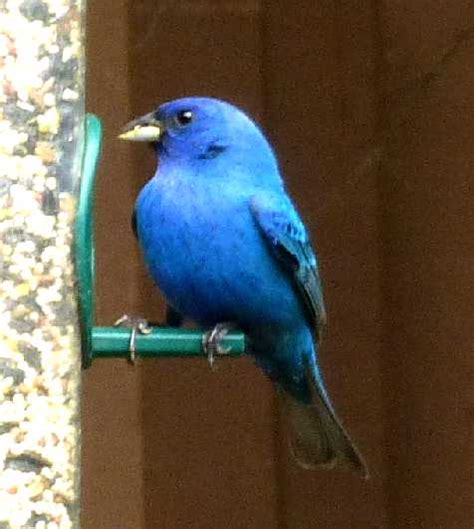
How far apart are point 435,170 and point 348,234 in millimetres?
144

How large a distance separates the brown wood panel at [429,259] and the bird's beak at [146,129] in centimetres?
39

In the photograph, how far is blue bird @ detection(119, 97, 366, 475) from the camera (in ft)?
5.35

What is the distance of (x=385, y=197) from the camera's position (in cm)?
204

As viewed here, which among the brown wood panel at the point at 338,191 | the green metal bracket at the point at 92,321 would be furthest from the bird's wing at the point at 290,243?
the brown wood panel at the point at 338,191

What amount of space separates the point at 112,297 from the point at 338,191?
12.0 inches

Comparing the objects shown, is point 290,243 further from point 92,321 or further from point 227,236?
point 92,321

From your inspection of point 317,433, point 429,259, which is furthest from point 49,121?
point 429,259

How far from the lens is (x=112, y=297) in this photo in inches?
77.2

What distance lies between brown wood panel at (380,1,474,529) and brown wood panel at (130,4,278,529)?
160 millimetres

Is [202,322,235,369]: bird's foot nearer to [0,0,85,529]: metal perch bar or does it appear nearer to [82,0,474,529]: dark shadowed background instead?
[0,0,85,529]: metal perch bar

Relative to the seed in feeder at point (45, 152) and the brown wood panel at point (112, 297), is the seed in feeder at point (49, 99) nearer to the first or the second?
the seed in feeder at point (45, 152)

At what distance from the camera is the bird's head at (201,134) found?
5.57 feet

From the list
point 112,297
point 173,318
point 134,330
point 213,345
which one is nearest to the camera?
point 134,330

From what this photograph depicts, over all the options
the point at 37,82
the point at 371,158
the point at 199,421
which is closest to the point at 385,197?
the point at 371,158
